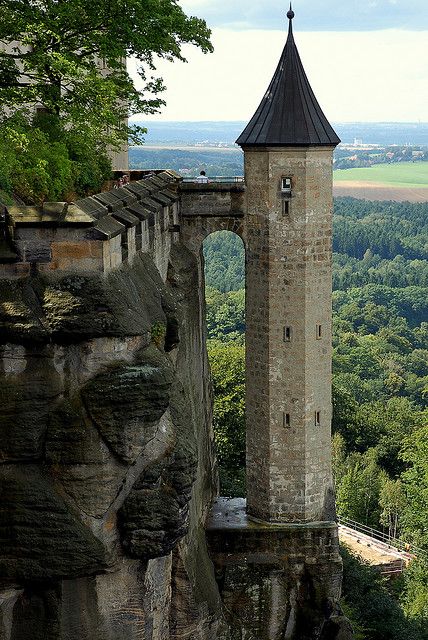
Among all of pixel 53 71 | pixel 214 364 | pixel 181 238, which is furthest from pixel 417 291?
pixel 53 71

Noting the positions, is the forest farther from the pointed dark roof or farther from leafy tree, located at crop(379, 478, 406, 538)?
the pointed dark roof

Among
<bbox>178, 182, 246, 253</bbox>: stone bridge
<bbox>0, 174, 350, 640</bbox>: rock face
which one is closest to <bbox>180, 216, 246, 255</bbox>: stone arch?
<bbox>178, 182, 246, 253</bbox>: stone bridge

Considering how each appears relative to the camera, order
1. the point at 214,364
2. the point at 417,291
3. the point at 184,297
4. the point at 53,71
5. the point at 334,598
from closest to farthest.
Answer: the point at 53,71 < the point at 184,297 < the point at 334,598 < the point at 214,364 < the point at 417,291

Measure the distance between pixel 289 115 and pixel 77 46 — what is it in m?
8.35

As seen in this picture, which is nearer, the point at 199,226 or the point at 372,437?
the point at 199,226

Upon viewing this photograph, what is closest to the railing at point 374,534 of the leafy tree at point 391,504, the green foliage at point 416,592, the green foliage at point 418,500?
the leafy tree at point 391,504

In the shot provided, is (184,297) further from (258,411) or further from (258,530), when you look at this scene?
(258,530)

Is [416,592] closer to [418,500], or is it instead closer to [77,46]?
[418,500]

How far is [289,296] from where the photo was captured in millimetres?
29641

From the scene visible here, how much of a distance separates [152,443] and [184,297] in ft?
34.3

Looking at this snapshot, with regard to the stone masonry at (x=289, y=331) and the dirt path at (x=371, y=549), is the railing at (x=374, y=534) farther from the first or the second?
the stone masonry at (x=289, y=331)

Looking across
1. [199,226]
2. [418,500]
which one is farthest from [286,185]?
[418,500]

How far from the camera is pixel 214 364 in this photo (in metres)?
52.3

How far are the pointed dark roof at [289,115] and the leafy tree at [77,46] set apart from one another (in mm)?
4395
